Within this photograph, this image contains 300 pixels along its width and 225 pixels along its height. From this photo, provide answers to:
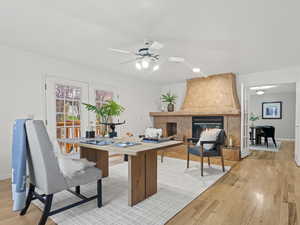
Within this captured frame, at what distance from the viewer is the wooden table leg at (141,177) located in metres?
2.04

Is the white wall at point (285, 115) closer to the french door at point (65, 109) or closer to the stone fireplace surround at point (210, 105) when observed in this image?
the stone fireplace surround at point (210, 105)

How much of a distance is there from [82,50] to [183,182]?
2.93 m

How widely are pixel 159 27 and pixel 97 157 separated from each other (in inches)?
90.5

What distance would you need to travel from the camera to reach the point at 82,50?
3.11 meters

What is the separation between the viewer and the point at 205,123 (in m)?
5.31

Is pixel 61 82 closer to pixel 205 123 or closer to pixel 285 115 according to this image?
pixel 205 123

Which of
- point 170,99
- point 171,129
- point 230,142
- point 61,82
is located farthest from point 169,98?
point 61,82

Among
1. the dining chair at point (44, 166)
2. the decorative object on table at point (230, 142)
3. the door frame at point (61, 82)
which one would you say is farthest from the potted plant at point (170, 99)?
the dining chair at point (44, 166)

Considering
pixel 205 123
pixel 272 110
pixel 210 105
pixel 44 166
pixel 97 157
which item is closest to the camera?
pixel 44 166

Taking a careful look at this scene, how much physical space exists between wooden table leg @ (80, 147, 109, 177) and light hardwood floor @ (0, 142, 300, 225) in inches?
39.6

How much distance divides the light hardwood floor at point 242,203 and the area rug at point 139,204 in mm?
130

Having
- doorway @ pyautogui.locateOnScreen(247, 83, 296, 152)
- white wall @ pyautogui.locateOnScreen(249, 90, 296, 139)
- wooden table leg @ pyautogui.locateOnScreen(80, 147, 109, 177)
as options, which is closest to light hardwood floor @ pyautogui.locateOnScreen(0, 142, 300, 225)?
wooden table leg @ pyautogui.locateOnScreen(80, 147, 109, 177)

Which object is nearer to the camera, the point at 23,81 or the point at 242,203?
the point at 242,203

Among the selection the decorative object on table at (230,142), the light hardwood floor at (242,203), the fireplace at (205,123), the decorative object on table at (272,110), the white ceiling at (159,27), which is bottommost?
the light hardwood floor at (242,203)
